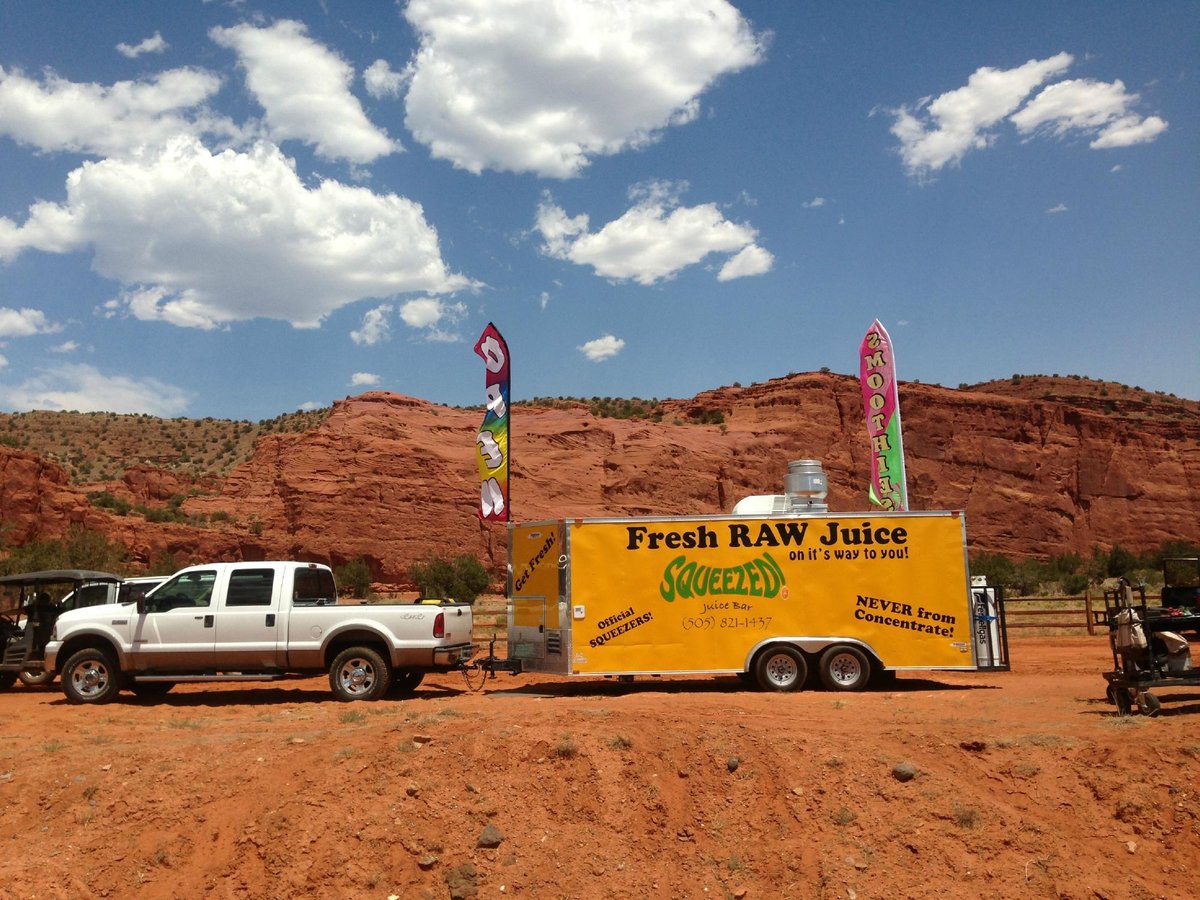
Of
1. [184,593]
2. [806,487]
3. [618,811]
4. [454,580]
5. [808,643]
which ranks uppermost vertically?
[806,487]

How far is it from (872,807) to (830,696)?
5337 millimetres

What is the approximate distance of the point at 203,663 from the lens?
13094 mm


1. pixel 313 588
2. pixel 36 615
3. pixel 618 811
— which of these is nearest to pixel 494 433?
pixel 313 588

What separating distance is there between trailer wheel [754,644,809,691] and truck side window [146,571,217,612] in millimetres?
8293

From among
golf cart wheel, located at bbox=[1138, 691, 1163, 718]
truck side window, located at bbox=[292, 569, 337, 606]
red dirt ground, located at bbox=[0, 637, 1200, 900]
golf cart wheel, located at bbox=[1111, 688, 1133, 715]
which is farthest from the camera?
truck side window, located at bbox=[292, 569, 337, 606]

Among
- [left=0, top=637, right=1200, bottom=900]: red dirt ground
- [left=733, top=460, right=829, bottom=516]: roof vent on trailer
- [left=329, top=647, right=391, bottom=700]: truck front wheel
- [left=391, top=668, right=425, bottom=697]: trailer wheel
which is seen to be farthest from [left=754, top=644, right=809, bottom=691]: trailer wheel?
[left=329, top=647, right=391, bottom=700]: truck front wheel

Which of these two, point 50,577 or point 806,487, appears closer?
point 806,487

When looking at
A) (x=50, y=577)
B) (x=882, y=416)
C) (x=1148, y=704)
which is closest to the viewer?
(x=1148, y=704)

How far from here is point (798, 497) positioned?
46.5 ft

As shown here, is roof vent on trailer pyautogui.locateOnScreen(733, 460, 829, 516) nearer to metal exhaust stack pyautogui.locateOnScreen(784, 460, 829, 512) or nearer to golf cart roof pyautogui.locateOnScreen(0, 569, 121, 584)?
metal exhaust stack pyautogui.locateOnScreen(784, 460, 829, 512)

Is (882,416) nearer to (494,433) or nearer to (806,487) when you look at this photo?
(806,487)

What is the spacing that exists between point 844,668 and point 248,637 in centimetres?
881

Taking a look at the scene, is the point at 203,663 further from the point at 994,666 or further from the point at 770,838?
the point at 994,666

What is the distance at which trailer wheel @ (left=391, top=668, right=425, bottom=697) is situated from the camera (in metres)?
13.5
